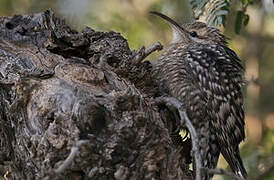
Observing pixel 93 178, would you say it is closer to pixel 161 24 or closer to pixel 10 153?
pixel 10 153

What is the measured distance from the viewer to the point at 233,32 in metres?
7.73

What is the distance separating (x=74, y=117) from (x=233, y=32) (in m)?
4.89

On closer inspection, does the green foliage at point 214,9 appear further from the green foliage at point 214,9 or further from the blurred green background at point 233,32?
the blurred green background at point 233,32

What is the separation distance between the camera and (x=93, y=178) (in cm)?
314

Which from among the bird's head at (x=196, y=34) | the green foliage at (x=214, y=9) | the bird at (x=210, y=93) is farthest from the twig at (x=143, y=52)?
the bird's head at (x=196, y=34)

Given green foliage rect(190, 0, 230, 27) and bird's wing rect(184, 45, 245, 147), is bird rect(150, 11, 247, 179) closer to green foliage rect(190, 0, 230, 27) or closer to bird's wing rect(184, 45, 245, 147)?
bird's wing rect(184, 45, 245, 147)

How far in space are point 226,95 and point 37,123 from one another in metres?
1.87

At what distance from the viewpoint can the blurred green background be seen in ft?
21.4

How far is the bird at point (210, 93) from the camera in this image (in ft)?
14.7

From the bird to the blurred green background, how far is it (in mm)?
1594

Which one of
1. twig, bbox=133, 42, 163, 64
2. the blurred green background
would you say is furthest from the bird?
the blurred green background

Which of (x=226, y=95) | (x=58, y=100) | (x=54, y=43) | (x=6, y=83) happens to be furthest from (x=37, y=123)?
(x=226, y=95)

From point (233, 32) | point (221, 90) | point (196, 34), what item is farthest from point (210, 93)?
point (233, 32)

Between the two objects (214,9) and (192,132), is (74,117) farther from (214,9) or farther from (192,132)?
(214,9)
